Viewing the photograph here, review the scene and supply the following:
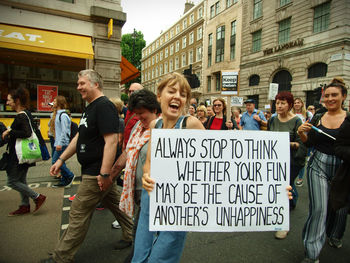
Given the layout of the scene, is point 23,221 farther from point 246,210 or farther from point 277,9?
point 277,9

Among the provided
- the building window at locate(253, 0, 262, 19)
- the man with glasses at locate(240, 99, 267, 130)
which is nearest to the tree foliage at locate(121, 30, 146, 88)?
the building window at locate(253, 0, 262, 19)

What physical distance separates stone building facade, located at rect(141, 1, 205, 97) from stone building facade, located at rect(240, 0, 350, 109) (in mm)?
11191

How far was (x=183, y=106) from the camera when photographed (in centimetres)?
175

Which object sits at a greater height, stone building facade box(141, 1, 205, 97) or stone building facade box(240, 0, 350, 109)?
stone building facade box(141, 1, 205, 97)

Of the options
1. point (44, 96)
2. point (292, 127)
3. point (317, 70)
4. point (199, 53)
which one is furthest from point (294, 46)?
point (292, 127)

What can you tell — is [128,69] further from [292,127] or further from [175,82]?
[175,82]

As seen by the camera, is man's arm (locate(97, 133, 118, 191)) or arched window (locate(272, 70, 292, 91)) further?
arched window (locate(272, 70, 292, 91))

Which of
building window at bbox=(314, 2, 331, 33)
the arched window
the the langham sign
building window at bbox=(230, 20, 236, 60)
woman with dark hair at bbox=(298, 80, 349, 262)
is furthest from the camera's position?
building window at bbox=(230, 20, 236, 60)

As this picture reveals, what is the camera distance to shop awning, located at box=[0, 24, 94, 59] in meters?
8.67

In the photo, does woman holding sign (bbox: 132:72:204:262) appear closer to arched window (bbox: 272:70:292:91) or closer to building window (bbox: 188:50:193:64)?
arched window (bbox: 272:70:292:91)

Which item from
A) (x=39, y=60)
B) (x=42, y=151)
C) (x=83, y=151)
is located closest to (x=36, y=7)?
(x=39, y=60)

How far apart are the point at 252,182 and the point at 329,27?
822 inches

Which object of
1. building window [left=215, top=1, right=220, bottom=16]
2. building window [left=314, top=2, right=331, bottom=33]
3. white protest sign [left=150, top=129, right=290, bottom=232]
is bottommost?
white protest sign [left=150, top=129, right=290, bottom=232]

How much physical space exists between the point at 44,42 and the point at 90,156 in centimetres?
896
